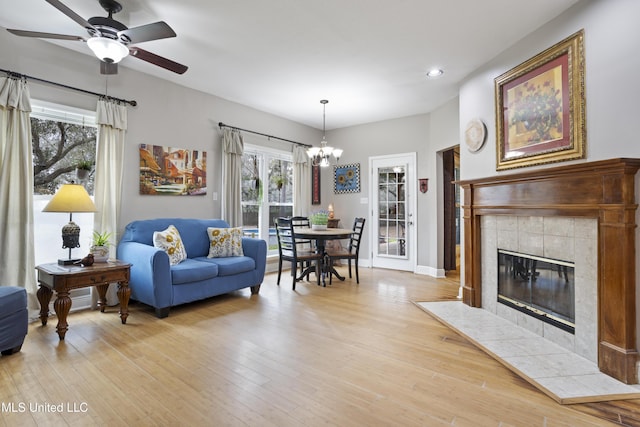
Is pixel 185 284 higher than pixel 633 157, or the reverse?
pixel 633 157

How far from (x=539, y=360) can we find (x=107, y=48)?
402 centimetres

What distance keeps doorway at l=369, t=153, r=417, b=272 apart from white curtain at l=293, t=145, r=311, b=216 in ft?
4.26

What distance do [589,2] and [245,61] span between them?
124 inches

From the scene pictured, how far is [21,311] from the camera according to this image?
2.43 metres

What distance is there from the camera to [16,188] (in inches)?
120

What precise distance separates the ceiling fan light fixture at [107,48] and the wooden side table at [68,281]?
1.80 metres

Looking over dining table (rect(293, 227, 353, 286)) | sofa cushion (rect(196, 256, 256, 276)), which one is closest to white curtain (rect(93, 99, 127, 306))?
sofa cushion (rect(196, 256, 256, 276))

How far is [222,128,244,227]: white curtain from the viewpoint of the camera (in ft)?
15.9

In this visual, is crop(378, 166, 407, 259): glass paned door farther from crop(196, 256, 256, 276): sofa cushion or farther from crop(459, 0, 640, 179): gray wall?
crop(459, 0, 640, 179): gray wall

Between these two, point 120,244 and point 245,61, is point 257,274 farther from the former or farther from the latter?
point 245,61

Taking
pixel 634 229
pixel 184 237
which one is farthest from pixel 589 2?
pixel 184 237

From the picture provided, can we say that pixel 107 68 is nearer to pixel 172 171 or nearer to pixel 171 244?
pixel 172 171

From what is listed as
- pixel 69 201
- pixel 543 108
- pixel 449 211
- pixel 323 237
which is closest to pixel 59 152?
pixel 69 201

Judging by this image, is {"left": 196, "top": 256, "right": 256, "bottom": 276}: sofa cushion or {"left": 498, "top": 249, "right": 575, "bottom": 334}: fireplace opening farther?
{"left": 196, "top": 256, "right": 256, "bottom": 276}: sofa cushion
